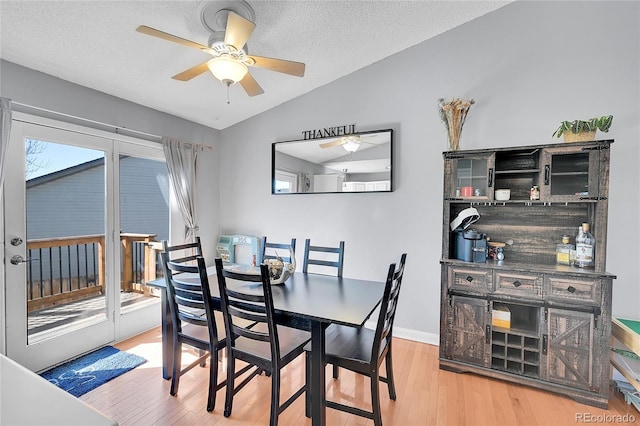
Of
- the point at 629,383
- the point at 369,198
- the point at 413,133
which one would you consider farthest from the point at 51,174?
the point at 629,383

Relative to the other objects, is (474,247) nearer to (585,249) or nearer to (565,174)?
(585,249)

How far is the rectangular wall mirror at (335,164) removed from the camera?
3.34m

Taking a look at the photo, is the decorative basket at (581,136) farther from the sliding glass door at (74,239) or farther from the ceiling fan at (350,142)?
the sliding glass door at (74,239)

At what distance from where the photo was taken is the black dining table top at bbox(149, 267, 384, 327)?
5.79ft

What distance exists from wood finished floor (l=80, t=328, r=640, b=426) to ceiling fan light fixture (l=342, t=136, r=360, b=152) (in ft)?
7.39

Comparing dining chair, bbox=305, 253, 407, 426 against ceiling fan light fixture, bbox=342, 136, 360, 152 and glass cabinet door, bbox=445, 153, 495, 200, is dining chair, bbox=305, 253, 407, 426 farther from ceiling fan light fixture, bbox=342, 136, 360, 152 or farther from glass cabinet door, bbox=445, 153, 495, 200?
ceiling fan light fixture, bbox=342, 136, 360, 152

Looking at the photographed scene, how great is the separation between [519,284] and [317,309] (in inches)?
66.8

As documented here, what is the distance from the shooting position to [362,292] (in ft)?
7.32

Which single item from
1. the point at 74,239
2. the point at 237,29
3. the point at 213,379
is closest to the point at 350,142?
the point at 237,29

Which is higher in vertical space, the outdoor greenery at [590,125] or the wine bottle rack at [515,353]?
the outdoor greenery at [590,125]

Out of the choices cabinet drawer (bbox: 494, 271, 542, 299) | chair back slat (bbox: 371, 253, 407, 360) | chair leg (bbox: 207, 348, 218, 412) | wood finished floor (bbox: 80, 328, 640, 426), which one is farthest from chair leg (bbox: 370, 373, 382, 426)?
cabinet drawer (bbox: 494, 271, 542, 299)

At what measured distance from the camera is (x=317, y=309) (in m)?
1.85

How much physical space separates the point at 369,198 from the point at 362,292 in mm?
1431

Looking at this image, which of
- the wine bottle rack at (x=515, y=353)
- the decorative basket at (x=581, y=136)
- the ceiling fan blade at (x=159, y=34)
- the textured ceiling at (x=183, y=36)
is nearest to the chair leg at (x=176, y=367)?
the ceiling fan blade at (x=159, y=34)
